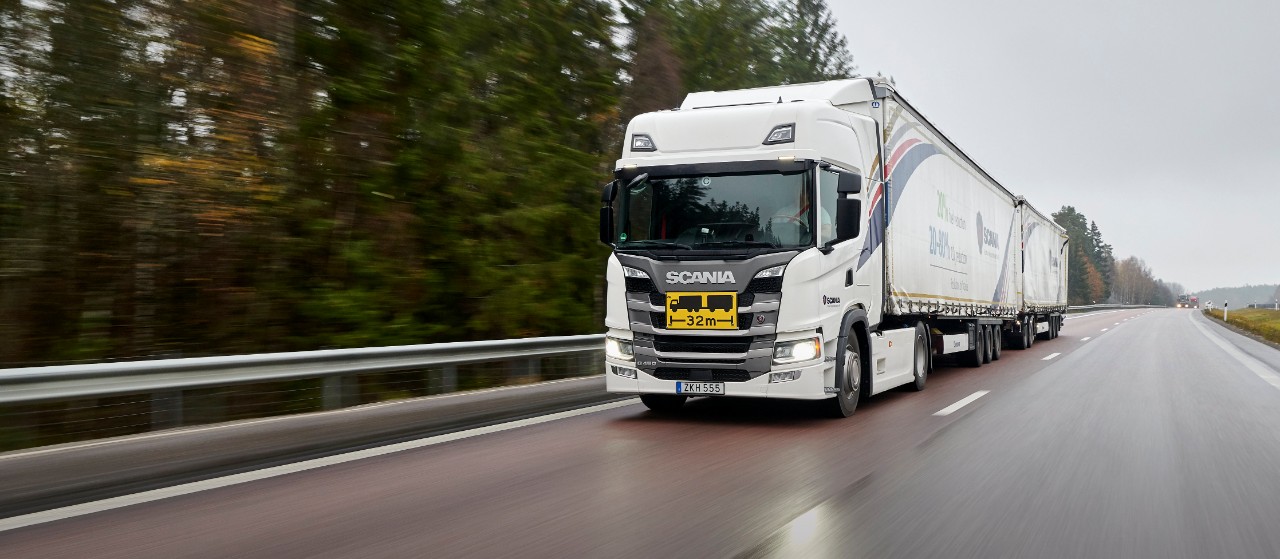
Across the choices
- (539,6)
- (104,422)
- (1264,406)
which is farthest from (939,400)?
(539,6)

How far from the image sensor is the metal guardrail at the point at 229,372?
5812 millimetres

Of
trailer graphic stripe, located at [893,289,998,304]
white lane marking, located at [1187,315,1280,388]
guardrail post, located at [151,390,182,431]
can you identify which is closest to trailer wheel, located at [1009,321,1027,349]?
white lane marking, located at [1187,315,1280,388]

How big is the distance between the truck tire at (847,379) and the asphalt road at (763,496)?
8.1 inches

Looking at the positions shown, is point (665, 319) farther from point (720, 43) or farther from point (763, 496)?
point (720, 43)

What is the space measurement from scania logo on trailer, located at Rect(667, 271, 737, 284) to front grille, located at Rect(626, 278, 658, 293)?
0.26 metres

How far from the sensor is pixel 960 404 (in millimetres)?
10992

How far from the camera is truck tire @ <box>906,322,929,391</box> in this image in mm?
12430

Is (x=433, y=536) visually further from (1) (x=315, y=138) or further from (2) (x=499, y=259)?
(2) (x=499, y=259)

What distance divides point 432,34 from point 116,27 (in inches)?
189

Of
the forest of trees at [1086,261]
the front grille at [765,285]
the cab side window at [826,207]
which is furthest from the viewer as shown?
the forest of trees at [1086,261]

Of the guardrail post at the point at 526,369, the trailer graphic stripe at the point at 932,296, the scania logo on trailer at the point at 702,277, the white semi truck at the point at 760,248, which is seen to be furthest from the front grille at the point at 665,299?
the guardrail post at the point at 526,369

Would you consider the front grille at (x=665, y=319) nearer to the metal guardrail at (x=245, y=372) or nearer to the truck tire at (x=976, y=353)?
the metal guardrail at (x=245, y=372)

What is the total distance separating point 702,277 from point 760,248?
62 centimetres

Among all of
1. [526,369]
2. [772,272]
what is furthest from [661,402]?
[526,369]
